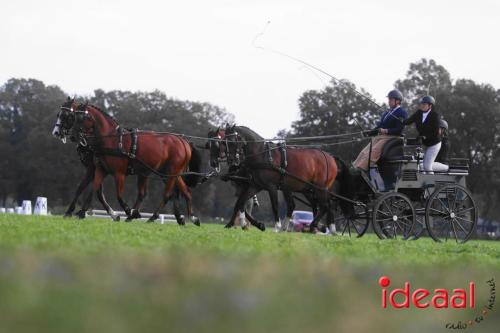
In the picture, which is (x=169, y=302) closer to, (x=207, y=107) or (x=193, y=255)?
(x=193, y=255)

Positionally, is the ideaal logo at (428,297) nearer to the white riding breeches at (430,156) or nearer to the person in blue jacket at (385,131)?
the white riding breeches at (430,156)

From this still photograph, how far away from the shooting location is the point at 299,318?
4.39 m

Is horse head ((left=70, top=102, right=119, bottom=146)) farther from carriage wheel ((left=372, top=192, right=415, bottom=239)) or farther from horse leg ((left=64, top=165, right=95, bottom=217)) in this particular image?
carriage wheel ((left=372, top=192, right=415, bottom=239))

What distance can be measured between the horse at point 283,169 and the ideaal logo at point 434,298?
46.9 feet

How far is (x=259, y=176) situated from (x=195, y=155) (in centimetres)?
302

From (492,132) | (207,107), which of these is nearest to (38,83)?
(207,107)

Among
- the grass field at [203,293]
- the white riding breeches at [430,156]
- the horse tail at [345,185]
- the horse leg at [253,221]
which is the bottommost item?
the horse leg at [253,221]

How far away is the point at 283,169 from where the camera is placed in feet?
68.6

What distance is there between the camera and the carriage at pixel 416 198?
60.1ft

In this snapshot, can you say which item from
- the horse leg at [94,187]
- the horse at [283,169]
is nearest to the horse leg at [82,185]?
the horse leg at [94,187]

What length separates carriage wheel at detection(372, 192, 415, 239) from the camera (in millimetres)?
18219

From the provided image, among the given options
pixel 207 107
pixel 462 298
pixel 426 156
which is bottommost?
pixel 462 298

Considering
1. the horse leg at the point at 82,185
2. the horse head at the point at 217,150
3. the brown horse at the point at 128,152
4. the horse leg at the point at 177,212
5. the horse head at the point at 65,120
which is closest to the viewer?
the horse head at the point at 65,120

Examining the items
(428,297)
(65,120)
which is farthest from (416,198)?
(428,297)
